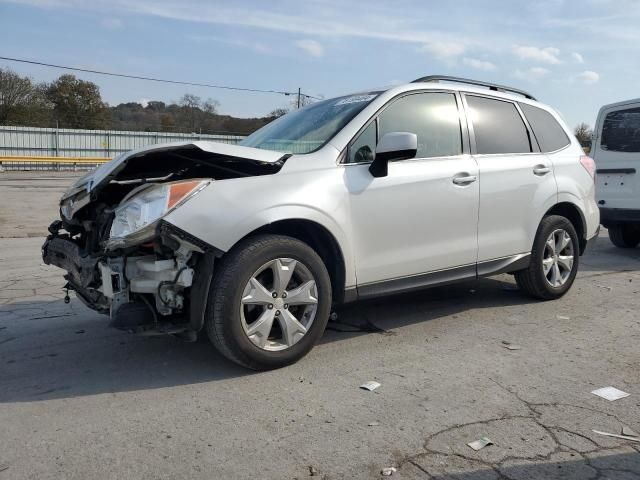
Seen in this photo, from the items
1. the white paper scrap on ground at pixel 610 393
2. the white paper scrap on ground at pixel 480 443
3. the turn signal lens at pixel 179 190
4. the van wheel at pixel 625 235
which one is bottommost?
the white paper scrap on ground at pixel 480 443

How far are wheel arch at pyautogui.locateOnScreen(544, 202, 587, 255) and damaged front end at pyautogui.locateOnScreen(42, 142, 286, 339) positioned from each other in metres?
3.19

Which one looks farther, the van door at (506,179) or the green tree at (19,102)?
the green tree at (19,102)

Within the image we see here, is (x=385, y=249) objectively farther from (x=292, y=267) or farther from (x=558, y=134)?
(x=558, y=134)

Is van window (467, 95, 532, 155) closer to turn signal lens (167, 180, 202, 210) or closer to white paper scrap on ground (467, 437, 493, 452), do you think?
turn signal lens (167, 180, 202, 210)

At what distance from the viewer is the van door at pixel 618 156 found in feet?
28.2

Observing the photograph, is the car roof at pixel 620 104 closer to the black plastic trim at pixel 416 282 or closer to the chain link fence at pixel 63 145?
the black plastic trim at pixel 416 282

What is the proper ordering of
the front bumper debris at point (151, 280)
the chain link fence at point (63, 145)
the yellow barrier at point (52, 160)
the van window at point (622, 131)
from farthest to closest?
the chain link fence at point (63, 145), the yellow barrier at point (52, 160), the van window at point (622, 131), the front bumper debris at point (151, 280)

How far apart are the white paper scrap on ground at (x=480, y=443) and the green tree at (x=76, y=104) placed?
50614mm

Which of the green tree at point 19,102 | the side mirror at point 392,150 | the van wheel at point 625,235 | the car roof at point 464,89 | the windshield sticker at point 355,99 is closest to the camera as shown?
the side mirror at point 392,150

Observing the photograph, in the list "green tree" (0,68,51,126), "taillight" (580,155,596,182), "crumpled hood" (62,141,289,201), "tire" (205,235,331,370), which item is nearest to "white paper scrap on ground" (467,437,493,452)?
"tire" (205,235,331,370)

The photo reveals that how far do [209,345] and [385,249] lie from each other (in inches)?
58.9

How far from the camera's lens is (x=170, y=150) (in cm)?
365

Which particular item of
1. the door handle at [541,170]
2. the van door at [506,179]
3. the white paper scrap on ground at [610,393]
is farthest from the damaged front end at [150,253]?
the door handle at [541,170]

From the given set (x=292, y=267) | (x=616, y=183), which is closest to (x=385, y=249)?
(x=292, y=267)
